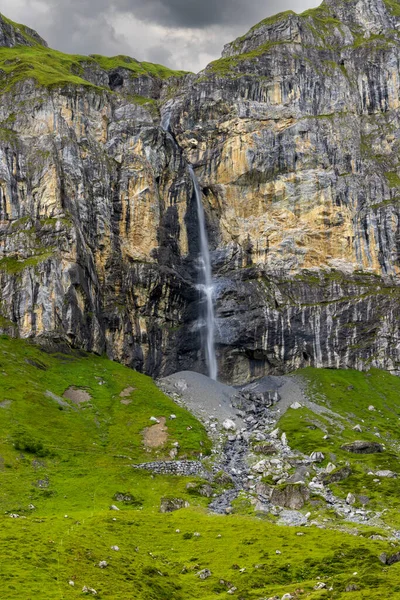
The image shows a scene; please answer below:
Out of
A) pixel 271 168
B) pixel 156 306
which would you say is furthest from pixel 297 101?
pixel 156 306

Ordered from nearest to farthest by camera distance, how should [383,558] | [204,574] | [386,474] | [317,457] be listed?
1. [204,574]
2. [383,558]
3. [386,474]
4. [317,457]

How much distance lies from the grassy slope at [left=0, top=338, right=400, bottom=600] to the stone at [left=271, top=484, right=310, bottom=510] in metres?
10.3

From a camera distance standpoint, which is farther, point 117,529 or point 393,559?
point 117,529

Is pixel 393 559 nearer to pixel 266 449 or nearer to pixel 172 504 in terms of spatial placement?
pixel 172 504

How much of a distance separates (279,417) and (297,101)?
11733 centimetres

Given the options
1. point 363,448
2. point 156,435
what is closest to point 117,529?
point 156,435

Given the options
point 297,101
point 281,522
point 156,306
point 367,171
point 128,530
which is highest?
point 297,101

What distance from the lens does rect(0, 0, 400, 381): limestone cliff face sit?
146375 mm

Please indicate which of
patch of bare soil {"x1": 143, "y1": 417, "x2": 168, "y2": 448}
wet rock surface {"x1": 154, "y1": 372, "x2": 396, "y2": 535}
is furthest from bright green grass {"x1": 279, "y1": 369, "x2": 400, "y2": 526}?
patch of bare soil {"x1": 143, "y1": 417, "x2": 168, "y2": 448}

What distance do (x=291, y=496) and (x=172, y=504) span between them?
54.3 feet

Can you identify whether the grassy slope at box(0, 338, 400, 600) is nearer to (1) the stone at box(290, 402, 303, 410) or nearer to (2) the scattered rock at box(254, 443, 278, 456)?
(2) the scattered rock at box(254, 443, 278, 456)

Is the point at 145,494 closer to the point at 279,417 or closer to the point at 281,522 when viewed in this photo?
the point at 281,522

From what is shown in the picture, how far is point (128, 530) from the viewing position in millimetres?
56125

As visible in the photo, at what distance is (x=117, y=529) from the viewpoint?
5491cm
